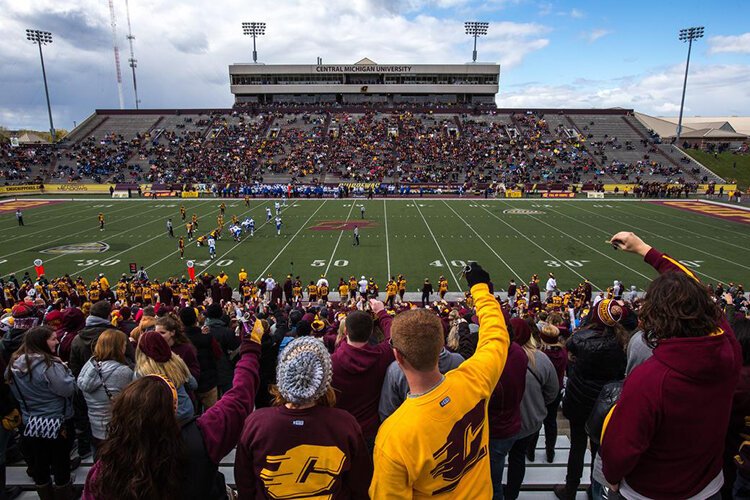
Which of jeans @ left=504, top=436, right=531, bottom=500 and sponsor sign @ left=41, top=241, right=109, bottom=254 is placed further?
sponsor sign @ left=41, top=241, right=109, bottom=254

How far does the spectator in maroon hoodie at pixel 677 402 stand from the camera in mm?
1971

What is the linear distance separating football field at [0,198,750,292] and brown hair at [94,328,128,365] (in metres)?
14.9

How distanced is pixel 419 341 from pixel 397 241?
23733mm

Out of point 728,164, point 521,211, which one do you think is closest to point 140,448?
point 521,211

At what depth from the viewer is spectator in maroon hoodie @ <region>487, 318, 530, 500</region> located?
10.9 feet

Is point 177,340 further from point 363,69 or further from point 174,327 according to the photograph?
point 363,69

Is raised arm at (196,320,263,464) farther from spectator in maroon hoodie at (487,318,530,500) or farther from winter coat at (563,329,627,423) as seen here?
winter coat at (563,329,627,423)

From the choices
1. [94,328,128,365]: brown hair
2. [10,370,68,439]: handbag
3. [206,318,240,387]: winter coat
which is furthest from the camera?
[206,318,240,387]: winter coat

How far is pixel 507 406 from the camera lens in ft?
11.0

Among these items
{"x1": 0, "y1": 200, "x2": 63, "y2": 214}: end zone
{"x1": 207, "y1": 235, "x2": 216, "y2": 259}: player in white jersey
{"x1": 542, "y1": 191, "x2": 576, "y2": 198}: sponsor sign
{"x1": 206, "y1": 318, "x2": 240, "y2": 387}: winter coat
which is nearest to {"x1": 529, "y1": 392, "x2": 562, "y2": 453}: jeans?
{"x1": 206, "y1": 318, "x2": 240, "y2": 387}: winter coat

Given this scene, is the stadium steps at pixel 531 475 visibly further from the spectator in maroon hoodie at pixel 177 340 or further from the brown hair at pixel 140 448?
Result: the brown hair at pixel 140 448

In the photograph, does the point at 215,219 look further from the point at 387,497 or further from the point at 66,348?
the point at 387,497

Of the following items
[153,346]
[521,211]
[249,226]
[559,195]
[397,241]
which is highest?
[153,346]

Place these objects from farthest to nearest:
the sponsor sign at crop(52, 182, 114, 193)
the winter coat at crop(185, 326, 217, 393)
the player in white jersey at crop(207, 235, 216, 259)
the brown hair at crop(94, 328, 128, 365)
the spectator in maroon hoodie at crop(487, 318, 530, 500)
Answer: the sponsor sign at crop(52, 182, 114, 193), the player in white jersey at crop(207, 235, 216, 259), the winter coat at crop(185, 326, 217, 393), the brown hair at crop(94, 328, 128, 365), the spectator in maroon hoodie at crop(487, 318, 530, 500)
